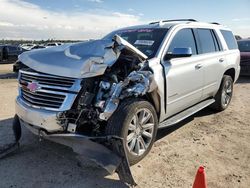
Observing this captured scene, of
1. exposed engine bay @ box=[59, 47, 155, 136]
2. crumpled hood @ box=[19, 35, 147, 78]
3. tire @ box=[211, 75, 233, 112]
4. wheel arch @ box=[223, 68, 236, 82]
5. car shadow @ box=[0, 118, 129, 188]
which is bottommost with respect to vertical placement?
car shadow @ box=[0, 118, 129, 188]

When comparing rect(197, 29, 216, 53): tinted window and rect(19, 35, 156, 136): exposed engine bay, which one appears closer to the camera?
rect(19, 35, 156, 136): exposed engine bay

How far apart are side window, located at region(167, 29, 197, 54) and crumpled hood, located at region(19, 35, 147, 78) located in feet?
2.88

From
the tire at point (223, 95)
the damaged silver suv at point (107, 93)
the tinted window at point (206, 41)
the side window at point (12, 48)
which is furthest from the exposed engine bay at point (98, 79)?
the side window at point (12, 48)

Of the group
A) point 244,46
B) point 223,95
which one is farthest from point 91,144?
point 244,46

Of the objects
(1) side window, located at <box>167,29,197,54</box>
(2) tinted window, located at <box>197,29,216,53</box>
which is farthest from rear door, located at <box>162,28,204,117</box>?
(2) tinted window, located at <box>197,29,216,53</box>

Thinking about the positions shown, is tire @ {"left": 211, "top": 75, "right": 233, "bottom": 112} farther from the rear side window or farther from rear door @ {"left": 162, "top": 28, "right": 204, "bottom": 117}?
rear door @ {"left": 162, "top": 28, "right": 204, "bottom": 117}

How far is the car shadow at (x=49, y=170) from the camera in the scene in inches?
147

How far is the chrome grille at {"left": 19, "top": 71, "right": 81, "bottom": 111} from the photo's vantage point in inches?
148

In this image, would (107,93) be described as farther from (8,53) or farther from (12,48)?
(12,48)

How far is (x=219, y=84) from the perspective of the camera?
6652 mm

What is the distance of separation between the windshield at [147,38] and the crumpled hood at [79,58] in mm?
477

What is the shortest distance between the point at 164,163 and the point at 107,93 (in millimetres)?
1299

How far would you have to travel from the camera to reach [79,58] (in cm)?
399

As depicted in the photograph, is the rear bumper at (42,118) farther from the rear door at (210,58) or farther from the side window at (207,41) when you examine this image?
the side window at (207,41)
